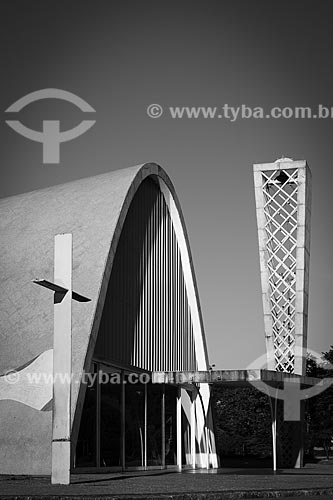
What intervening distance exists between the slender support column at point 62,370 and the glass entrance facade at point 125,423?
4.95m

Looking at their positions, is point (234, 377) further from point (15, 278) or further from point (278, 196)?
point (278, 196)

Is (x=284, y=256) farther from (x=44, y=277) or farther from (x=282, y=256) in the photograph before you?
(x=44, y=277)

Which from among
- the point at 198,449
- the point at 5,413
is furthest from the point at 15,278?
the point at 198,449

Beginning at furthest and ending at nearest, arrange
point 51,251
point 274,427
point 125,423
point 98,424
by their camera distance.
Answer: point 274,427, point 125,423, point 51,251, point 98,424

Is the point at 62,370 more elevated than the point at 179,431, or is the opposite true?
the point at 62,370

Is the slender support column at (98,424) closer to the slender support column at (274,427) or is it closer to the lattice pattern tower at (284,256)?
the slender support column at (274,427)

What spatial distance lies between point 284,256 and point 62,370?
1991 cm

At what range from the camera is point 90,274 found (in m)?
26.2

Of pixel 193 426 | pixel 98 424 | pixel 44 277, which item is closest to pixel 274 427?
pixel 193 426

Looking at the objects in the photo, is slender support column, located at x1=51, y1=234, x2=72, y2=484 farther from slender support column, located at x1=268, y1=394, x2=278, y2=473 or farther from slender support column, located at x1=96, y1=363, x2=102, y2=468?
slender support column, located at x1=268, y1=394, x2=278, y2=473

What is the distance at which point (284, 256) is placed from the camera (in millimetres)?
37719

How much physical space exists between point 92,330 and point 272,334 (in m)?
14.0

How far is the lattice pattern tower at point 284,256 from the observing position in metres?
36.6

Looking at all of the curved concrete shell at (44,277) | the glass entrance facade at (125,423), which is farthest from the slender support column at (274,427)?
the curved concrete shell at (44,277)
